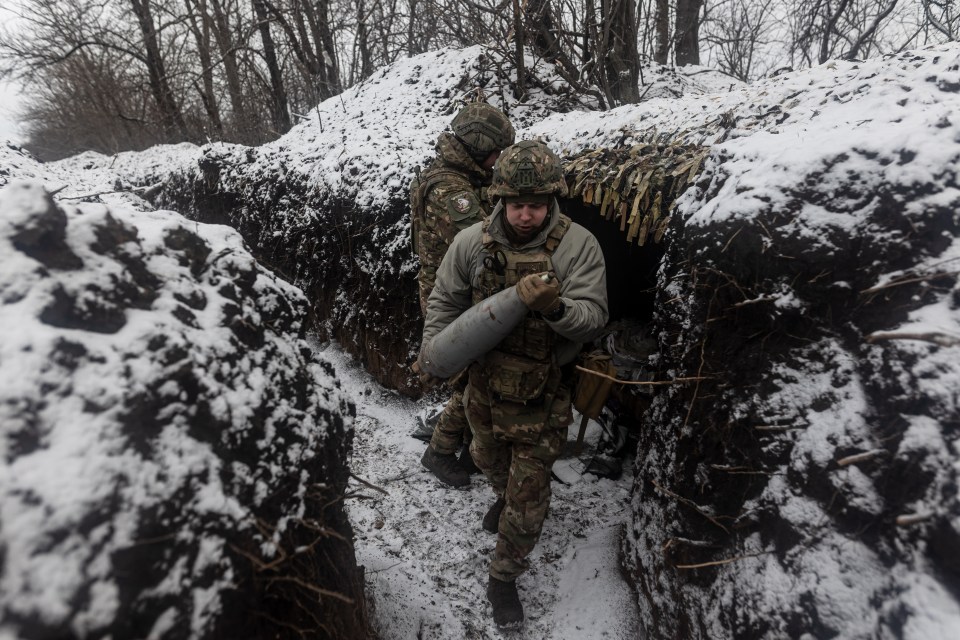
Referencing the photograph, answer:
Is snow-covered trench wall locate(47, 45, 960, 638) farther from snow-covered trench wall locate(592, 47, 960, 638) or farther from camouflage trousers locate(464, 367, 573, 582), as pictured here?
camouflage trousers locate(464, 367, 573, 582)

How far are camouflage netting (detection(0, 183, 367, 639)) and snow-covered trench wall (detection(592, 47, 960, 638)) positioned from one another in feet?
5.05

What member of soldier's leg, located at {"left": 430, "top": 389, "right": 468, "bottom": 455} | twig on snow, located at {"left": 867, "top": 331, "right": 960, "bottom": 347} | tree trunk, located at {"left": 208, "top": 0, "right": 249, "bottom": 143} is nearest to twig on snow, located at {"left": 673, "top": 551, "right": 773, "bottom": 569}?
twig on snow, located at {"left": 867, "top": 331, "right": 960, "bottom": 347}

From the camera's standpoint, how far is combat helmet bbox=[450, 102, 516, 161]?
3336 mm

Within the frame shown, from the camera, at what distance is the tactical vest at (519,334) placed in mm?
2334

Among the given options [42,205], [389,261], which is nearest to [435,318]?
[42,205]

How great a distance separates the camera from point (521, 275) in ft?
7.61

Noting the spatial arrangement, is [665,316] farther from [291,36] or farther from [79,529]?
[291,36]

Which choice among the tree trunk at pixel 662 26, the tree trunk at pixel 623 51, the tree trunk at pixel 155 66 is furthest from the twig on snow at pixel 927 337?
the tree trunk at pixel 155 66

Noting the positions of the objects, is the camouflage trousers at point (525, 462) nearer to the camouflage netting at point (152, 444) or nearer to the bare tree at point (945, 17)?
the camouflage netting at point (152, 444)

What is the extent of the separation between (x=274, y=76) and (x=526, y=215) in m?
10.8

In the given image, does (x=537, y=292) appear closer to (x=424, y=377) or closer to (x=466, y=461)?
(x=424, y=377)

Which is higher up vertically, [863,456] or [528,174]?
[528,174]

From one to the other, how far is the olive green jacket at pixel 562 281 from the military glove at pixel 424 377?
0.65ft

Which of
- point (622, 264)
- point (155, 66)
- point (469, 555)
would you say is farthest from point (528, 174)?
point (155, 66)
